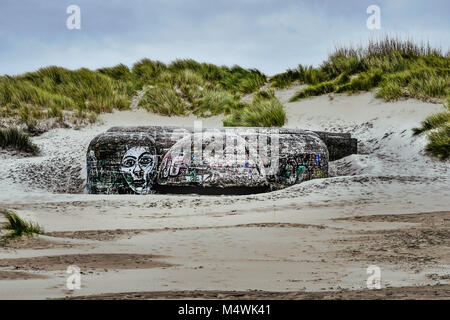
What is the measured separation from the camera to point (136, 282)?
2.46 meters

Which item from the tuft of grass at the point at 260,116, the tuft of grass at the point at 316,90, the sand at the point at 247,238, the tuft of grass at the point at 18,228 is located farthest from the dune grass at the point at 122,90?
the tuft of grass at the point at 18,228

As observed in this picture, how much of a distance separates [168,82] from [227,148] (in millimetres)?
7943

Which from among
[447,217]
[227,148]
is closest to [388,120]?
[227,148]

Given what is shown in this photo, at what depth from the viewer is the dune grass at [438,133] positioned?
20.5 ft

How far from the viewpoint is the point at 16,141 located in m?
8.10

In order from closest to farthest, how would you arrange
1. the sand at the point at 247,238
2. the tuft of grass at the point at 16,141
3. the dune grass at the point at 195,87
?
the sand at the point at 247,238 → the tuft of grass at the point at 16,141 → the dune grass at the point at 195,87

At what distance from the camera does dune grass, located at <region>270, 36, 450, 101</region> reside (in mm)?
9648

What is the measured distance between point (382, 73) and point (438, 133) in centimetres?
504

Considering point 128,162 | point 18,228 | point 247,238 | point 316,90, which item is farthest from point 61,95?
point 247,238

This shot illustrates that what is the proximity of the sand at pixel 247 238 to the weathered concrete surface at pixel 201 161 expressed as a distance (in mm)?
437

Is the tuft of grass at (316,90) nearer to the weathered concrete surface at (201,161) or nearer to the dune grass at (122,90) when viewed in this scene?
the dune grass at (122,90)

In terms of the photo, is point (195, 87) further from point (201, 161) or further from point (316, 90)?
point (201, 161)

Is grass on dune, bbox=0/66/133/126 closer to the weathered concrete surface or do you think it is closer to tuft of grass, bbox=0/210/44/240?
the weathered concrete surface

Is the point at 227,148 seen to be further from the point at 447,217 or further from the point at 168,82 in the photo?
the point at 168,82
